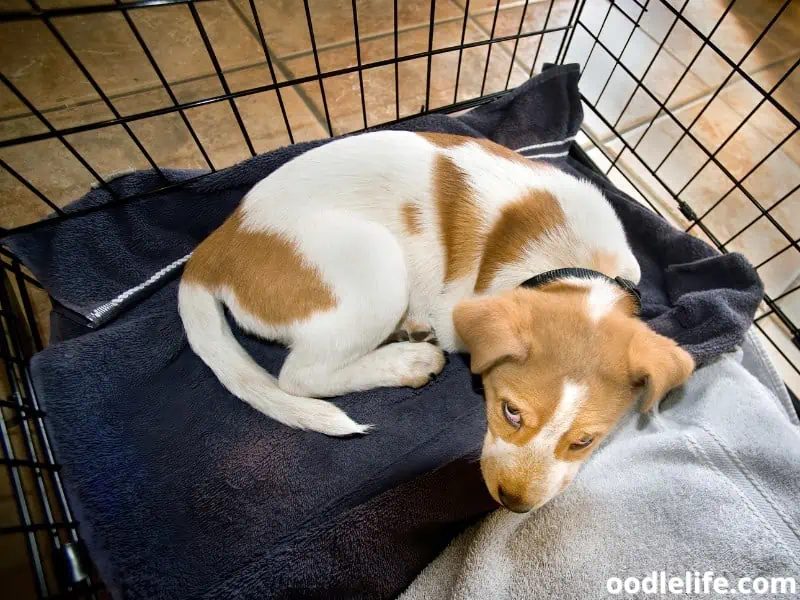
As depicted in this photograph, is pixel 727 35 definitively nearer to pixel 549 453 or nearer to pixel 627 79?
pixel 627 79

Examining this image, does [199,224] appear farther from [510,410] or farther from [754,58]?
[754,58]

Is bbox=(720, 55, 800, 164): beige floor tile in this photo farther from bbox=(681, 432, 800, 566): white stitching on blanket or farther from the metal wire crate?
bbox=(681, 432, 800, 566): white stitching on blanket

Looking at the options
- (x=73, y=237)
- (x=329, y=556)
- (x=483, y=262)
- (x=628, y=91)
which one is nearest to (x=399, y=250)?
(x=483, y=262)

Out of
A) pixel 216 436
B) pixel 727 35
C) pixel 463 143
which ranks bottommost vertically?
pixel 216 436

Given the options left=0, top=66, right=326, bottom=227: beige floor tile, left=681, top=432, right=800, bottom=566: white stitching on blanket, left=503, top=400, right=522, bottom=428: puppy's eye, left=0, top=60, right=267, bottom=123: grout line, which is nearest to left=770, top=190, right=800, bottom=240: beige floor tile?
left=681, top=432, right=800, bottom=566: white stitching on blanket

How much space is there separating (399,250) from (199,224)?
0.91 metres

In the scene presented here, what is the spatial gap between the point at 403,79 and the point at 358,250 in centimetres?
175

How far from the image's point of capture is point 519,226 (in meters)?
1.38

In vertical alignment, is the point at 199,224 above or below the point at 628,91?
below

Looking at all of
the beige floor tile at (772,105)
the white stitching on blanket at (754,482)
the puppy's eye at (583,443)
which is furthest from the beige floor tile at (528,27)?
the puppy's eye at (583,443)

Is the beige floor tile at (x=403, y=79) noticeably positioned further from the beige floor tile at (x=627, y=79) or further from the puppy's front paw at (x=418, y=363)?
the puppy's front paw at (x=418, y=363)

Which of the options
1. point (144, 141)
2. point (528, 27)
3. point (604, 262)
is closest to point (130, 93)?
point (144, 141)

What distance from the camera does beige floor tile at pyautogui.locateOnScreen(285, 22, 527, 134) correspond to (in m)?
2.55

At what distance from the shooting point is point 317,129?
8.09 feet
